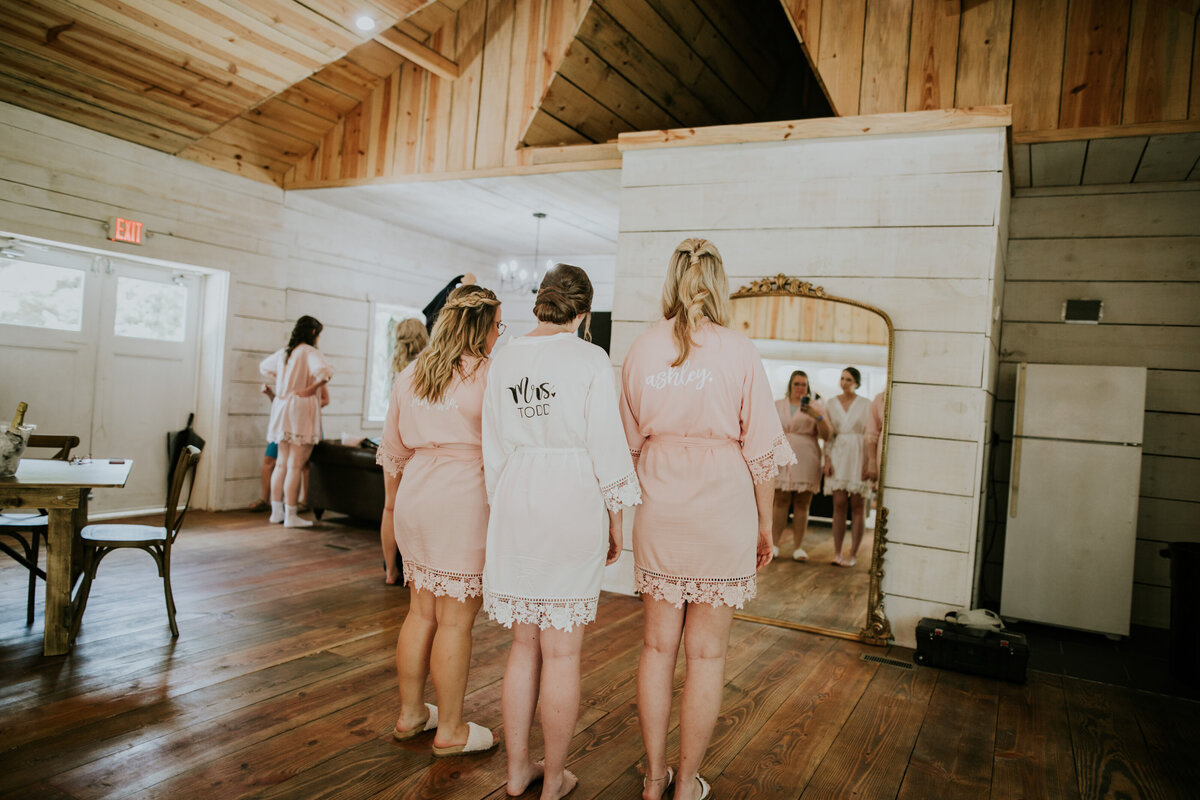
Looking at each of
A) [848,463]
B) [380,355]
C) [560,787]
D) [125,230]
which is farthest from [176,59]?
[560,787]

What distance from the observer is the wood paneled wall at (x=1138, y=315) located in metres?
4.80

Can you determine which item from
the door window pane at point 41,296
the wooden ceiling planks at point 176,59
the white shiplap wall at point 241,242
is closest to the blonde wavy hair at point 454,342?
the wooden ceiling planks at point 176,59

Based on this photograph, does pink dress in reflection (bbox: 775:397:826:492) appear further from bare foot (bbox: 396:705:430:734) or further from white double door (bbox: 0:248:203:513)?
white double door (bbox: 0:248:203:513)

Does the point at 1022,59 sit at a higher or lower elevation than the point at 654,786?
higher

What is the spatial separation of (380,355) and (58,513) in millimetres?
5370

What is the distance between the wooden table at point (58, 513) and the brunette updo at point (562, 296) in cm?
221

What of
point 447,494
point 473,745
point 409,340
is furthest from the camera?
point 409,340

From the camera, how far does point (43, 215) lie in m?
5.21

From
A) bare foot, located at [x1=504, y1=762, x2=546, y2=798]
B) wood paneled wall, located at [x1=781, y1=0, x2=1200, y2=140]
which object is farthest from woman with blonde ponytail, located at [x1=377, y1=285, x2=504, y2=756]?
wood paneled wall, located at [x1=781, y1=0, x2=1200, y2=140]

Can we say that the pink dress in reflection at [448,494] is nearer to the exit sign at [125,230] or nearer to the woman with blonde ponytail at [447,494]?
the woman with blonde ponytail at [447,494]

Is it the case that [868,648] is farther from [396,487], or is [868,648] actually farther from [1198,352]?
[1198,352]

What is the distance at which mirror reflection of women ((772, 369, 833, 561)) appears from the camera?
417 centimetres

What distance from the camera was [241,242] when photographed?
6.57 metres

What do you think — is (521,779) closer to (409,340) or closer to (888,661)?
(888,661)
